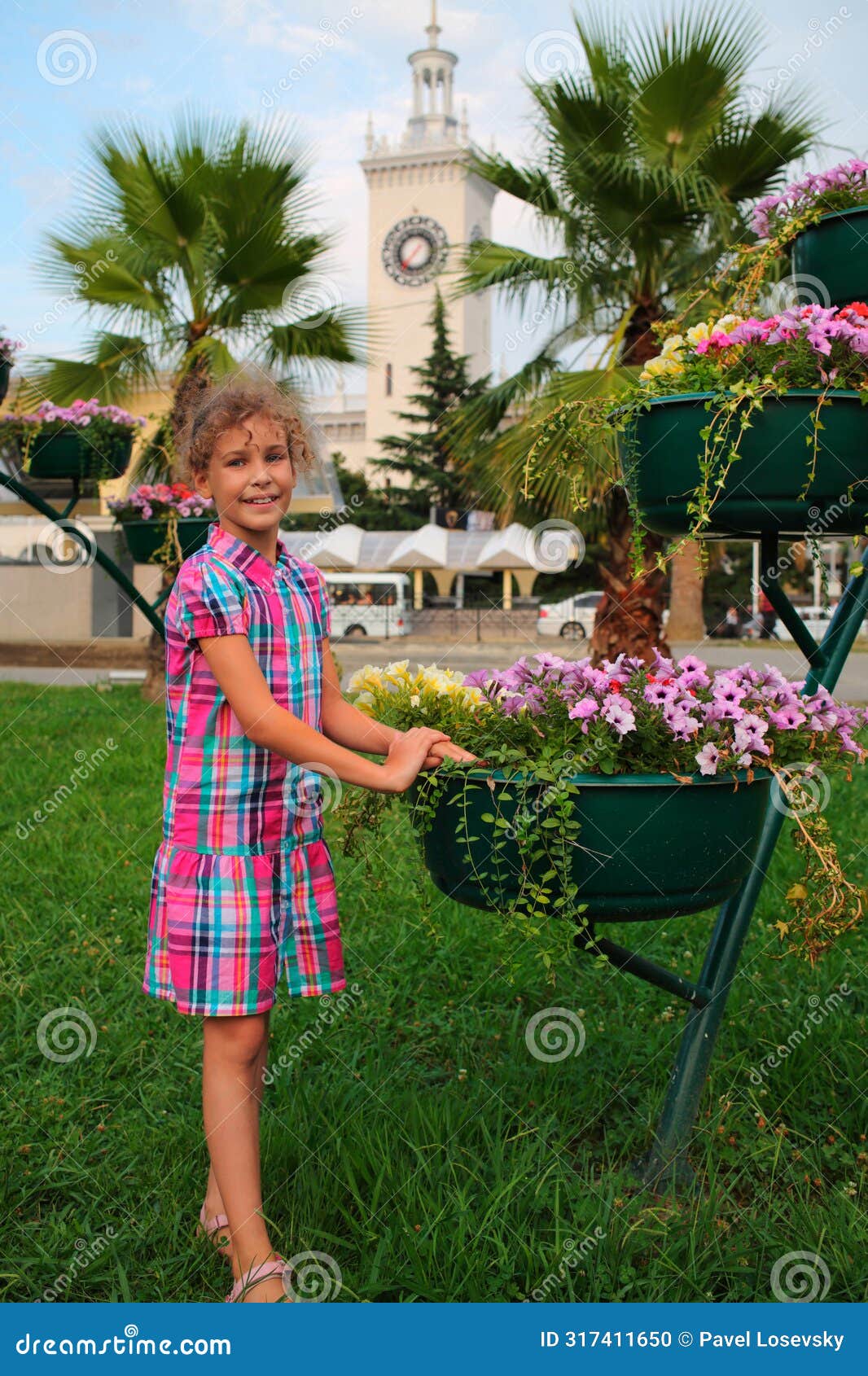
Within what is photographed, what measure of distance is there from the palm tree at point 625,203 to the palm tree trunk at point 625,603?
1 centimetres

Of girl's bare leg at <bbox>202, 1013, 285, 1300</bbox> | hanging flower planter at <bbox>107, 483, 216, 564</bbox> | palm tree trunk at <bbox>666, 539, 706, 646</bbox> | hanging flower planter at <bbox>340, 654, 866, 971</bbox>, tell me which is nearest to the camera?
hanging flower planter at <bbox>340, 654, 866, 971</bbox>

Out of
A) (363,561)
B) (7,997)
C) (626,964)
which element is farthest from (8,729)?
(363,561)

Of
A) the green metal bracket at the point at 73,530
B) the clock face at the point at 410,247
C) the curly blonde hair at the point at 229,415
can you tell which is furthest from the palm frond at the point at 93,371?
the clock face at the point at 410,247

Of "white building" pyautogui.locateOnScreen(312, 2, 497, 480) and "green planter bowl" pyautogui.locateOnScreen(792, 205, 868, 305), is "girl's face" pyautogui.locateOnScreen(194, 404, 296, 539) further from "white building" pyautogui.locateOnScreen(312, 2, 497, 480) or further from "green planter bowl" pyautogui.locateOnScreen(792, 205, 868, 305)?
"white building" pyautogui.locateOnScreen(312, 2, 497, 480)

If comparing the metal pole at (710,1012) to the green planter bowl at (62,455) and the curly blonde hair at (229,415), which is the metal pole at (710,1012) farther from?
the green planter bowl at (62,455)

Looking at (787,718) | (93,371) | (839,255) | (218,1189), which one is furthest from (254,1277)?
(93,371)

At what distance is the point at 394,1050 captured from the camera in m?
2.62

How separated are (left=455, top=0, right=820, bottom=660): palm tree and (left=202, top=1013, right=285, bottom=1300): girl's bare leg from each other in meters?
4.77

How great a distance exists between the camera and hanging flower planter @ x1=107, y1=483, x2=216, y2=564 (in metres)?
4.87

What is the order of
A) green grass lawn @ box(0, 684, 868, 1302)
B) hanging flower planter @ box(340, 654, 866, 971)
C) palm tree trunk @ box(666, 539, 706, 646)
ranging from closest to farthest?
1. hanging flower planter @ box(340, 654, 866, 971)
2. green grass lawn @ box(0, 684, 868, 1302)
3. palm tree trunk @ box(666, 539, 706, 646)

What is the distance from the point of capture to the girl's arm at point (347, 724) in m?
1.75

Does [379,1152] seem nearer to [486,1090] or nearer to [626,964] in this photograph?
[486,1090]

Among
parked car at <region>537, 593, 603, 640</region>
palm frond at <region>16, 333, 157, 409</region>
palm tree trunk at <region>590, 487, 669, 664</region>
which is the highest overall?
palm frond at <region>16, 333, 157, 409</region>
